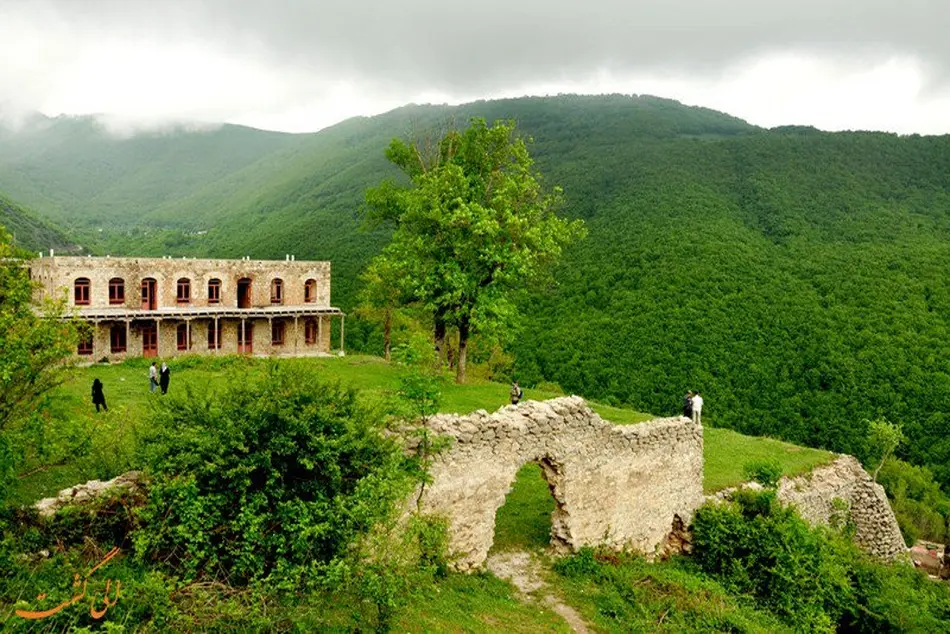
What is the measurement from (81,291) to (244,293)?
818cm

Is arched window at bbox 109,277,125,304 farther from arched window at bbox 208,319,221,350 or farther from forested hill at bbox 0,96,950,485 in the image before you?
forested hill at bbox 0,96,950,485

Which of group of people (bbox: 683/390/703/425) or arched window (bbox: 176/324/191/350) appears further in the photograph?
arched window (bbox: 176/324/191/350)

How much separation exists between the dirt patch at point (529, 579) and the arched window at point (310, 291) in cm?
2924

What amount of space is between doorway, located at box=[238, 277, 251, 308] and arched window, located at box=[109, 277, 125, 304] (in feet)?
19.8

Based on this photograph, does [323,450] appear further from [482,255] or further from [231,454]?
[482,255]

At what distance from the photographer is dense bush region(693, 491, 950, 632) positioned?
516 inches

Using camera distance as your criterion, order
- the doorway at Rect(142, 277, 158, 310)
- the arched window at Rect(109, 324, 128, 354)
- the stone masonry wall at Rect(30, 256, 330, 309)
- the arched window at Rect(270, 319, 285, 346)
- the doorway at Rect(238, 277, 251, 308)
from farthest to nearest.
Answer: the arched window at Rect(270, 319, 285, 346)
the doorway at Rect(238, 277, 251, 308)
the doorway at Rect(142, 277, 158, 310)
the arched window at Rect(109, 324, 128, 354)
the stone masonry wall at Rect(30, 256, 330, 309)

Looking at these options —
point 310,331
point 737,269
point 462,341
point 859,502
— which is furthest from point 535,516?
point 737,269

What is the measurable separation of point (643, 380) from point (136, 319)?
107 ft

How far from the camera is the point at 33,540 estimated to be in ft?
25.6

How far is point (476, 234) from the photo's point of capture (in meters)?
22.4

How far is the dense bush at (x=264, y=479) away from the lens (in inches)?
307

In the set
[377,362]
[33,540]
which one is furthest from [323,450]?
[377,362]

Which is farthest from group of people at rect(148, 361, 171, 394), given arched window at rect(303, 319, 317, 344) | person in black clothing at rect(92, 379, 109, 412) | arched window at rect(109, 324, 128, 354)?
arched window at rect(303, 319, 317, 344)
